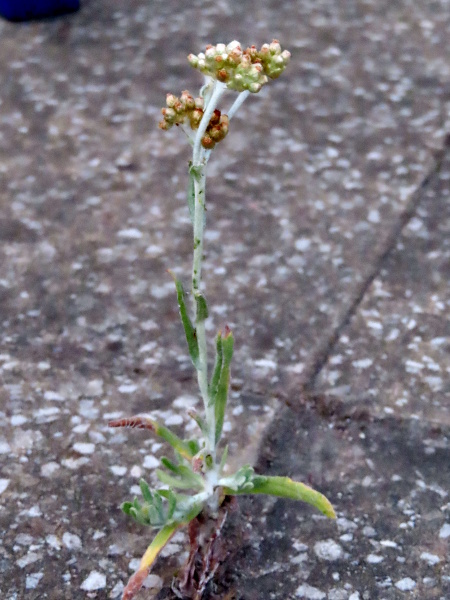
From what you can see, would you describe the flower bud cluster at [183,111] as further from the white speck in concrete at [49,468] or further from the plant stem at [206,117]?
Answer: the white speck in concrete at [49,468]

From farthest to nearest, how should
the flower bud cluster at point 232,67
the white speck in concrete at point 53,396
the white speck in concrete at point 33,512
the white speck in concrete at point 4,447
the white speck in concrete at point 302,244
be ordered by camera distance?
the white speck in concrete at point 302,244, the white speck in concrete at point 53,396, the white speck in concrete at point 4,447, the white speck in concrete at point 33,512, the flower bud cluster at point 232,67

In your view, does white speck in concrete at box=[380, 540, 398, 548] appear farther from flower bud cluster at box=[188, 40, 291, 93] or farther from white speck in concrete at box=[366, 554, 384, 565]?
flower bud cluster at box=[188, 40, 291, 93]

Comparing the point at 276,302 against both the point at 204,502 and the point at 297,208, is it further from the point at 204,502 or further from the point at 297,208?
the point at 204,502

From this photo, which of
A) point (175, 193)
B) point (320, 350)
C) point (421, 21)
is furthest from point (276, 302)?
point (421, 21)

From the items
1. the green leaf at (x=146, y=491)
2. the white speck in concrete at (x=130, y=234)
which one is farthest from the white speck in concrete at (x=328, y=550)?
the white speck in concrete at (x=130, y=234)

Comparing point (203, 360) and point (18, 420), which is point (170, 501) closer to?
point (203, 360)

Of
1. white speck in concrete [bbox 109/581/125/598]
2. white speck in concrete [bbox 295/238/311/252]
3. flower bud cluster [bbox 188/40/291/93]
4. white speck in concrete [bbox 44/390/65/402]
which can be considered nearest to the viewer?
flower bud cluster [bbox 188/40/291/93]

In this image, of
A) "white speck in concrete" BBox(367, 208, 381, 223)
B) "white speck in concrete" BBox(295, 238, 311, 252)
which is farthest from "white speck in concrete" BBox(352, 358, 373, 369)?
"white speck in concrete" BBox(367, 208, 381, 223)
